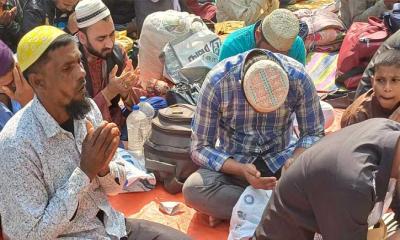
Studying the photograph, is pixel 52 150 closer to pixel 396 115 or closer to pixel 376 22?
pixel 396 115

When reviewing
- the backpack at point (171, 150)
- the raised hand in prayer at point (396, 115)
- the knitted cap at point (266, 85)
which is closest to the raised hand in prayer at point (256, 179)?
the knitted cap at point (266, 85)

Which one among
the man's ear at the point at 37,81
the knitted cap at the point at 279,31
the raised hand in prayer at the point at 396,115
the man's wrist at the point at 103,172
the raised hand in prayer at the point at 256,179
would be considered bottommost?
the raised hand in prayer at the point at 256,179

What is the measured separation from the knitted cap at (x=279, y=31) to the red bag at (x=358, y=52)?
1.38 meters

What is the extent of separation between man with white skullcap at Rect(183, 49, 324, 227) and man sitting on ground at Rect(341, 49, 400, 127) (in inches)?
13.4

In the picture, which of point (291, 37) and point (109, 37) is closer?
point (291, 37)

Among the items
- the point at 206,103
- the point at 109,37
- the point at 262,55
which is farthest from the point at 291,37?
the point at 109,37

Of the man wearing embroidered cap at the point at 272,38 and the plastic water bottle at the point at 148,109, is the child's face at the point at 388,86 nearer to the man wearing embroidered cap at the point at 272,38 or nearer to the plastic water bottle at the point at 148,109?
the man wearing embroidered cap at the point at 272,38

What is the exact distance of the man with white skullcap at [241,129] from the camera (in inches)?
121

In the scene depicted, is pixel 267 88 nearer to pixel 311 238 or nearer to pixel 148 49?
pixel 311 238

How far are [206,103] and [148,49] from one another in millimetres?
1635

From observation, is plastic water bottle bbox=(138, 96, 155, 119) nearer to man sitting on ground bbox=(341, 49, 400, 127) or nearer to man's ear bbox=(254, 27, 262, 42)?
man's ear bbox=(254, 27, 262, 42)

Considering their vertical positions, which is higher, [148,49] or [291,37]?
Result: [291,37]

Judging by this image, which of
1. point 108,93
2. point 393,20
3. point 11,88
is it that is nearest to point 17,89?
point 11,88

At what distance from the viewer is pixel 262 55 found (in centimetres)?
309
